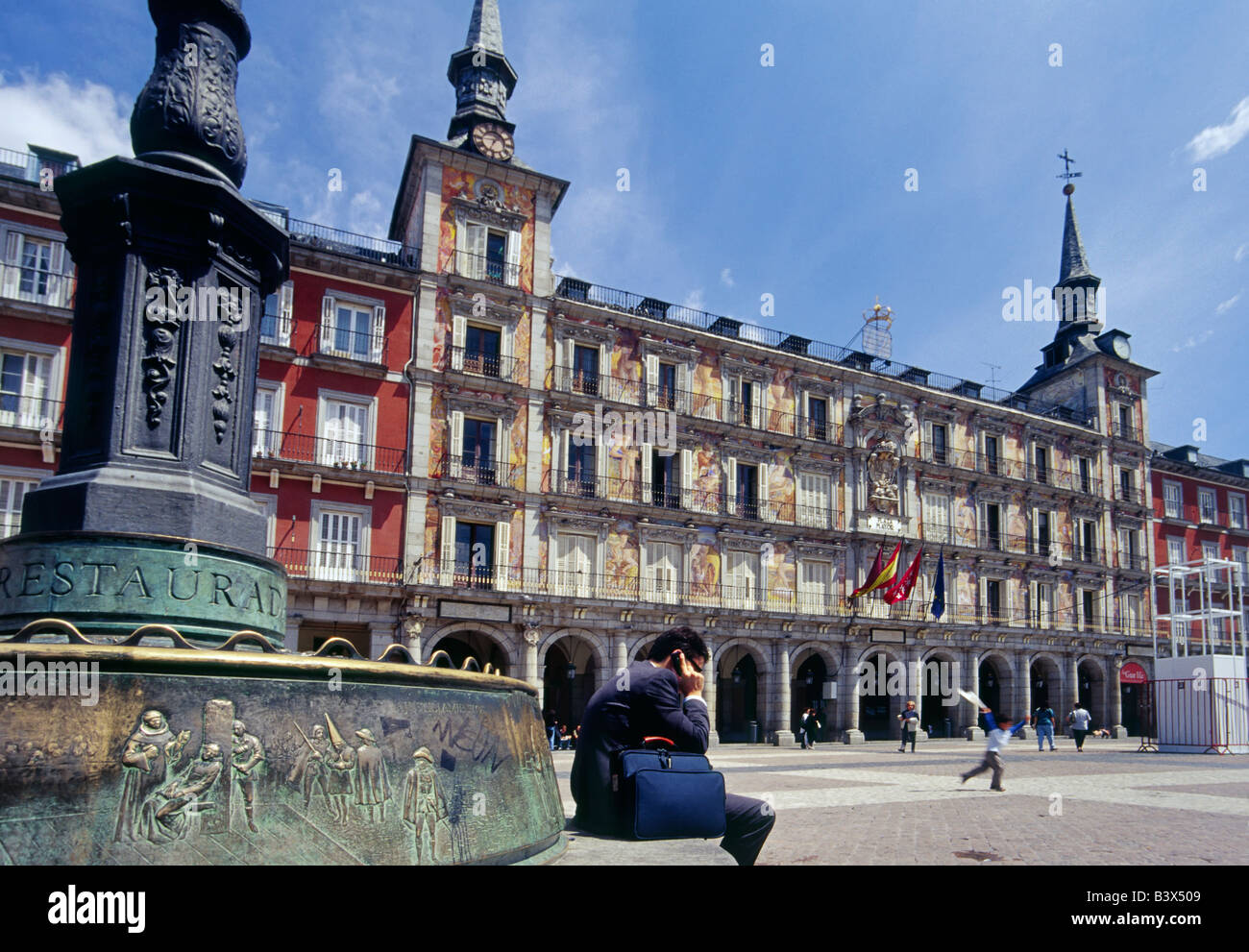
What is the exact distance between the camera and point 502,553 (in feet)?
92.3

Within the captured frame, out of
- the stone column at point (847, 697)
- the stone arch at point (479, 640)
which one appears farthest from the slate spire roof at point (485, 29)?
the stone column at point (847, 697)

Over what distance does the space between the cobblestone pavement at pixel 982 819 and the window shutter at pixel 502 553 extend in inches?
487

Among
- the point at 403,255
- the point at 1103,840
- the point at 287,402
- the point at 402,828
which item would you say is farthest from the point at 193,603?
the point at 403,255

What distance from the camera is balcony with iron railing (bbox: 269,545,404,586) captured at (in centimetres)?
2505

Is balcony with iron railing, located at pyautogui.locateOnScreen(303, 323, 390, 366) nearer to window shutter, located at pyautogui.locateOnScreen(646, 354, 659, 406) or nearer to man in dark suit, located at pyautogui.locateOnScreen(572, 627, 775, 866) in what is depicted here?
window shutter, located at pyautogui.locateOnScreen(646, 354, 659, 406)

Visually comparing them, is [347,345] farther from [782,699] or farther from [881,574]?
[782,699]

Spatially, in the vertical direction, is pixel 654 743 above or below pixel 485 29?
below

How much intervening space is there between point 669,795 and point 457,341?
25616 millimetres

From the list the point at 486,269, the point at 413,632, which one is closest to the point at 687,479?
the point at 486,269

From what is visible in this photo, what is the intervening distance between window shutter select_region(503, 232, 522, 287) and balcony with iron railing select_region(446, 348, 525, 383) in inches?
96.7

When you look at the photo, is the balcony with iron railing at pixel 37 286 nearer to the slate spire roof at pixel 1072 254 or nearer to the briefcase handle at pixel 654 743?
the briefcase handle at pixel 654 743

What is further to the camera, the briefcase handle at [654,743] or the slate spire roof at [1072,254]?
the slate spire roof at [1072,254]

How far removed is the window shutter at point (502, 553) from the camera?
91.8 feet
